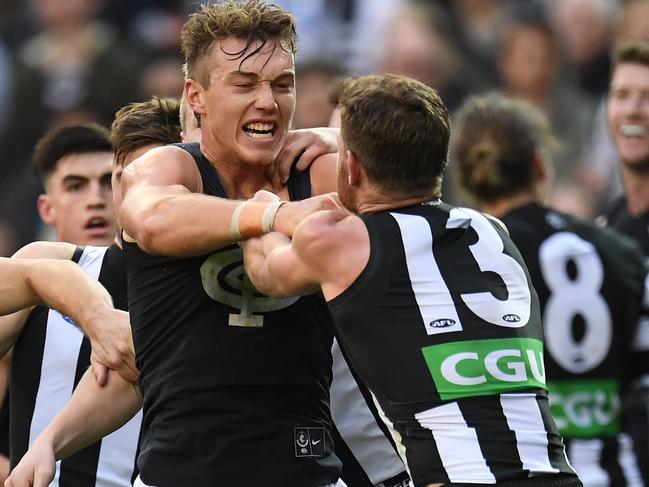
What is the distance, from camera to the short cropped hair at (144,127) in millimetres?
5344

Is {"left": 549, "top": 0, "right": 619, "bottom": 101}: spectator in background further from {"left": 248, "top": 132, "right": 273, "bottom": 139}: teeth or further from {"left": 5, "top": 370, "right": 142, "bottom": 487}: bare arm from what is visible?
{"left": 5, "top": 370, "right": 142, "bottom": 487}: bare arm

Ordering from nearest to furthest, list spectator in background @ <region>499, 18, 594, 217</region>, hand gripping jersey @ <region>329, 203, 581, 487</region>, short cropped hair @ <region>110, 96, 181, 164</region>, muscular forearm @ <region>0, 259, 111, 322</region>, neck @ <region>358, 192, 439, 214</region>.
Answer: hand gripping jersey @ <region>329, 203, 581, 487</region> < neck @ <region>358, 192, 439, 214</region> < muscular forearm @ <region>0, 259, 111, 322</region> < short cropped hair @ <region>110, 96, 181, 164</region> < spectator in background @ <region>499, 18, 594, 217</region>

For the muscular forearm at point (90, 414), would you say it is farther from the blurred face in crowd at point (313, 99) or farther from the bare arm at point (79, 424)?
the blurred face in crowd at point (313, 99)

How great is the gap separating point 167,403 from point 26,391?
45.2 inches

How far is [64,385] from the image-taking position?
211 inches

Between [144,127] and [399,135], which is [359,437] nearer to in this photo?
[144,127]

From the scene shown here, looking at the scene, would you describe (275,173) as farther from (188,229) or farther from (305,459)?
(305,459)

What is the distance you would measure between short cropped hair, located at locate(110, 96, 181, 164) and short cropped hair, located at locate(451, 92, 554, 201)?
200 centimetres

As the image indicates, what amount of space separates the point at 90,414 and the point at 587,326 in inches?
115

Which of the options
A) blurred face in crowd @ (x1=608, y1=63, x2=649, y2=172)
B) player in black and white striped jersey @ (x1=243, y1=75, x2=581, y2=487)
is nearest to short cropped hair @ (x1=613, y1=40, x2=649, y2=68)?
blurred face in crowd @ (x1=608, y1=63, x2=649, y2=172)

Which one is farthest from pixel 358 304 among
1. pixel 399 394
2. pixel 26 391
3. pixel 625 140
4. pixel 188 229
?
pixel 625 140

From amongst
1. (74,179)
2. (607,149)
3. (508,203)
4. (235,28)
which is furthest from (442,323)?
(607,149)

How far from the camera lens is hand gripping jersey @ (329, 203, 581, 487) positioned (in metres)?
3.85

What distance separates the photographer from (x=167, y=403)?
4406mm
